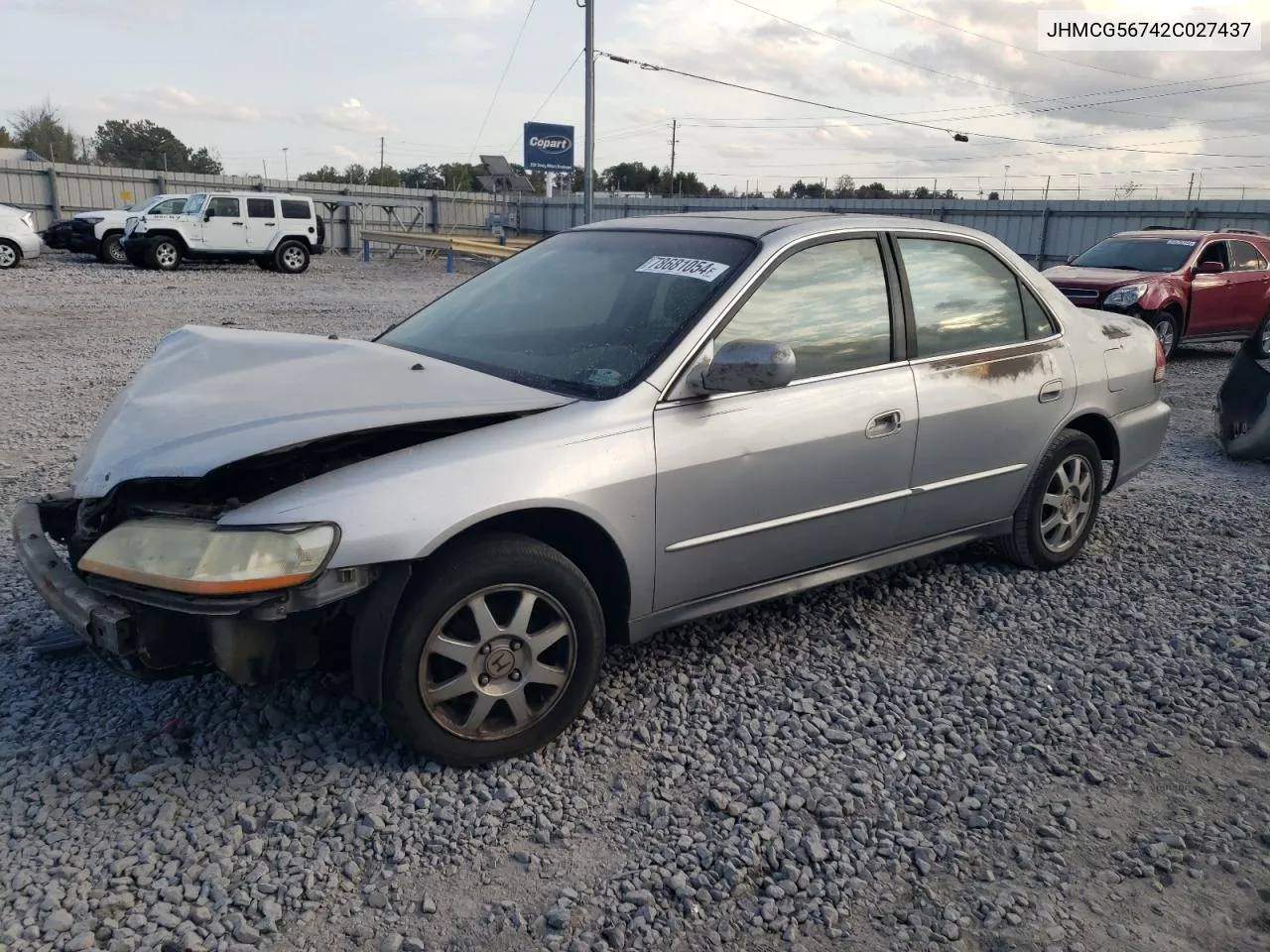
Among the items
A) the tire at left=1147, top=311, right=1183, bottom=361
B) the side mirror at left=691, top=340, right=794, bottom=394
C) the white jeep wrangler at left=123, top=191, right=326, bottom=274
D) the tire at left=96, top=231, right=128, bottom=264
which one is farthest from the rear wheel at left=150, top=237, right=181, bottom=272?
the side mirror at left=691, top=340, right=794, bottom=394

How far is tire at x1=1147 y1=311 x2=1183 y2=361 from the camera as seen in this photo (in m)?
12.4

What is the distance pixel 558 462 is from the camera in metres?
3.12

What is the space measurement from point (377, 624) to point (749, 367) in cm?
140

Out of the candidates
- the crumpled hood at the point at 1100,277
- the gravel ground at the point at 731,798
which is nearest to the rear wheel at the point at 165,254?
the crumpled hood at the point at 1100,277

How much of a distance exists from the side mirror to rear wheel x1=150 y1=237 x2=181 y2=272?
932 inches

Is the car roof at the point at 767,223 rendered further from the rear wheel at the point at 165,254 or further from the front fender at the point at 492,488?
the rear wheel at the point at 165,254

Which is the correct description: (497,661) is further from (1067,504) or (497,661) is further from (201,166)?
(201,166)

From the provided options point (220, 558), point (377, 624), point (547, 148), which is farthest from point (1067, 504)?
point (547, 148)

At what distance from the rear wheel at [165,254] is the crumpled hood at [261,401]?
22.3m

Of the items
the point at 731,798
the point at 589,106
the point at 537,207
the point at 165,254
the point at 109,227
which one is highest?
the point at 589,106

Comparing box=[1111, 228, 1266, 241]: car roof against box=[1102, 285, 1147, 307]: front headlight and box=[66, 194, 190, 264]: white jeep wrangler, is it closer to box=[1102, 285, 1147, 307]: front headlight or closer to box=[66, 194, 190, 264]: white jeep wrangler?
box=[1102, 285, 1147, 307]: front headlight

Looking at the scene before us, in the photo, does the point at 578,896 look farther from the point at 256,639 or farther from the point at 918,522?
the point at 918,522

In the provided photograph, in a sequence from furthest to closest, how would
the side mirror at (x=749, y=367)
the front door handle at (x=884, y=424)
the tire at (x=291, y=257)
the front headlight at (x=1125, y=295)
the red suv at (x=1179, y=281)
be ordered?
1. the tire at (x=291, y=257)
2. the red suv at (x=1179, y=281)
3. the front headlight at (x=1125, y=295)
4. the front door handle at (x=884, y=424)
5. the side mirror at (x=749, y=367)

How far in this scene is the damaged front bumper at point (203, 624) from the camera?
2.73 metres
